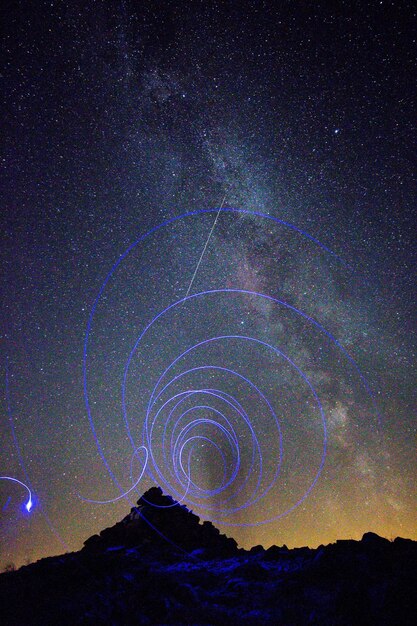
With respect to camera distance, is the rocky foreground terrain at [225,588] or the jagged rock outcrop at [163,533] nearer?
the rocky foreground terrain at [225,588]

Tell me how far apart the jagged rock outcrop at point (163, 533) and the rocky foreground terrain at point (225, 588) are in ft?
9.40

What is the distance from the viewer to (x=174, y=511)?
29.8 meters

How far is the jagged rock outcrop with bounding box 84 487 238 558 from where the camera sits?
25172 millimetres

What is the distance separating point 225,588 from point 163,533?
12429 millimetres

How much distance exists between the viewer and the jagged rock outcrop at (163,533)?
2517 cm

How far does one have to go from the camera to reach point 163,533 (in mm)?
27109

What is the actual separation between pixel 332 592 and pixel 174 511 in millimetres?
19047

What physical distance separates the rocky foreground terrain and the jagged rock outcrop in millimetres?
2866

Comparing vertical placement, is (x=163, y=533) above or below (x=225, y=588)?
above

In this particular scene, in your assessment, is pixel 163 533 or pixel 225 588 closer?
pixel 225 588

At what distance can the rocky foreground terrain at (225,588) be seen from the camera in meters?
12.7

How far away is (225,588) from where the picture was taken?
1634 cm

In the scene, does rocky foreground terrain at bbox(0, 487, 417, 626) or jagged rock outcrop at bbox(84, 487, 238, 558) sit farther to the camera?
jagged rock outcrop at bbox(84, 487, 238, 558)

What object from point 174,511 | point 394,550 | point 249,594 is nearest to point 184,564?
point 249,594
